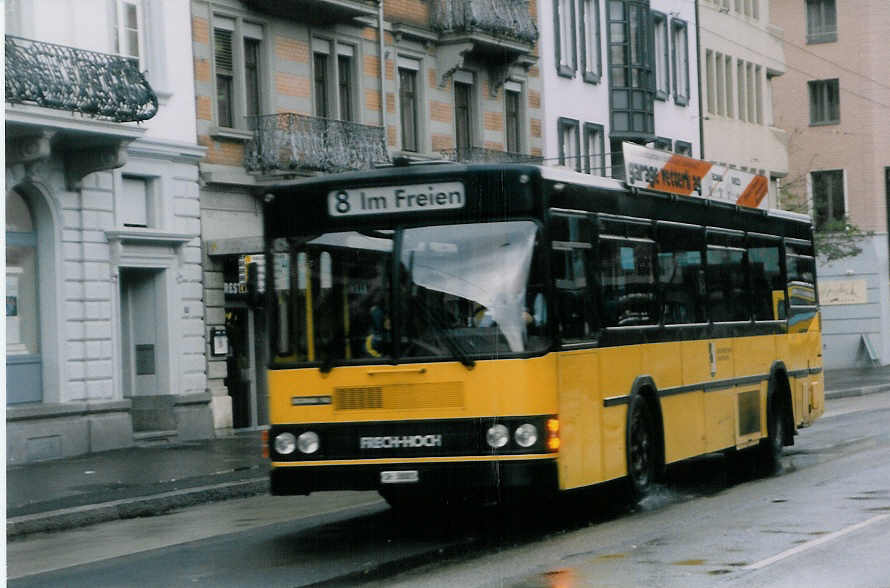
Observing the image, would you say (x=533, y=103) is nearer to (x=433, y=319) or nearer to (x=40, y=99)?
(x=40, y=99)

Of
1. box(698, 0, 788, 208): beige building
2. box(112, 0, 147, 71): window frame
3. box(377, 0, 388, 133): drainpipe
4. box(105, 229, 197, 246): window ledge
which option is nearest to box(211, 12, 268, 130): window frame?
box(112, 0, 147, 71): window frame

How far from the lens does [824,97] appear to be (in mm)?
64250

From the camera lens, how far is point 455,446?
12430mm

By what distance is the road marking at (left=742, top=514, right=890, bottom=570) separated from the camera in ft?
35.1

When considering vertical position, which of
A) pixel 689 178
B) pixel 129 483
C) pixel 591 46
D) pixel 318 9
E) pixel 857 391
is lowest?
pixel 857 391

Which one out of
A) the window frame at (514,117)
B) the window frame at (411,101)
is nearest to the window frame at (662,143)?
the window frame at (514,117)

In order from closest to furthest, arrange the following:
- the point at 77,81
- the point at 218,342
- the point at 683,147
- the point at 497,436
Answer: the point at 497,436
the point at 77,81
the point at 218,342
the point at 683,147

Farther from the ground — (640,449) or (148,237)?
(148,237)

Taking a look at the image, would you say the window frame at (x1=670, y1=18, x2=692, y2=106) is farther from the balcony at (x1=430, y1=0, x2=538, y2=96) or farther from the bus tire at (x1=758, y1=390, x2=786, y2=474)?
the bus tire at (x1=758, y1=390, x2=786, y2=474)

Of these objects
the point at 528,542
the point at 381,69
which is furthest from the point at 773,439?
the point at 381,69

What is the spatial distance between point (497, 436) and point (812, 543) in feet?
7.65

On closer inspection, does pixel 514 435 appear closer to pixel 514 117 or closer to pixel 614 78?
pixel 514 117

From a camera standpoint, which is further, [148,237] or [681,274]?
[148,237]

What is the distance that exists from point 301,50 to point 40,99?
900cm
